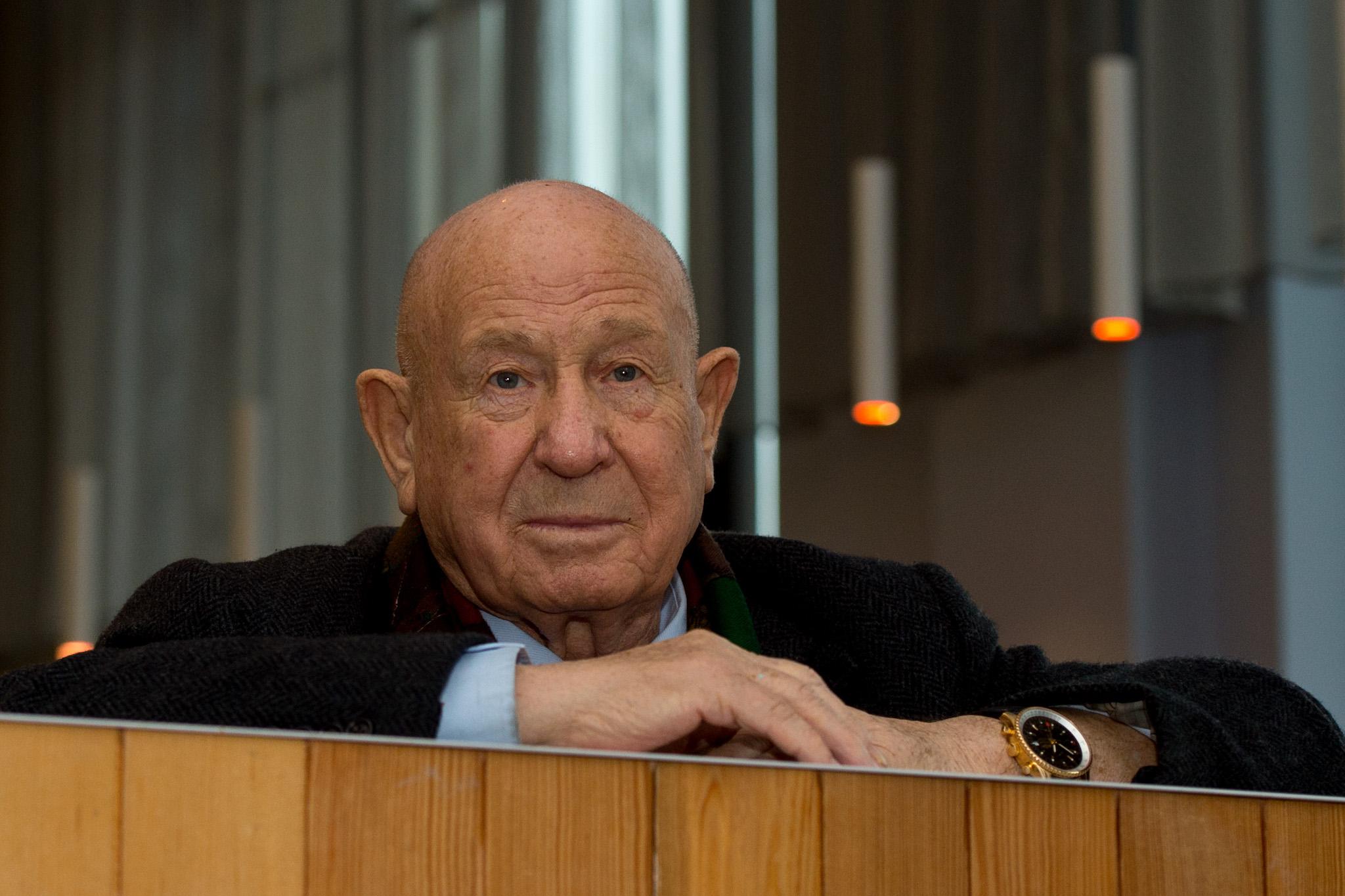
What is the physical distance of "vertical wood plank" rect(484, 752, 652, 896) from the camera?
99cm

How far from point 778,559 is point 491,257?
0.53m

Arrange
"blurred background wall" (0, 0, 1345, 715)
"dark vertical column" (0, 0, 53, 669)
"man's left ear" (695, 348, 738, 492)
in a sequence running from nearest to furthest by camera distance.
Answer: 1. "man's left ear" (695, 348, 738, 492)
2. "blurred background wall" (0, 0, 1345, 715)
3. "dark vertical column" (0, 0, 53, 669)

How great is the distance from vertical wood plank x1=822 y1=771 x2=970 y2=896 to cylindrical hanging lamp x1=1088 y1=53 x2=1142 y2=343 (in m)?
2.46

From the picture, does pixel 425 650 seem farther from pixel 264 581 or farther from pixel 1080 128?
pixel 1080 128

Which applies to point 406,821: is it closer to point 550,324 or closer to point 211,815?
point 211,815

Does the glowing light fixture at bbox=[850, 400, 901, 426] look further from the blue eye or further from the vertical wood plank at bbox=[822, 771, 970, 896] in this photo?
the vertical wood plank at bbox=[822, 771, 970, 896]

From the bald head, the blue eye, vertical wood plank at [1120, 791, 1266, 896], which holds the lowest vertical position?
vertical wood plank at [1120, 791, 1266, 896]

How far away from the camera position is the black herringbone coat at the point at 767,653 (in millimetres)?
1289

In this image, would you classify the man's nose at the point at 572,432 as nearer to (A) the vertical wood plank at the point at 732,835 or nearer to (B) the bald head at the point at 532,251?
(B) the bald head at the point at 532,251

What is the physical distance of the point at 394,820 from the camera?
3.23 feet

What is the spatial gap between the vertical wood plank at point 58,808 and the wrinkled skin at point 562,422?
0.75 meters

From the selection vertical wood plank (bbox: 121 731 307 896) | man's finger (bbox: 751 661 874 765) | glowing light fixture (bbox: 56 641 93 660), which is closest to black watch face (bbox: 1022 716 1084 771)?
man's finger (bbox: 751 661 874 765)

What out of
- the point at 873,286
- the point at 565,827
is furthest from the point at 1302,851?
the point at 873,286

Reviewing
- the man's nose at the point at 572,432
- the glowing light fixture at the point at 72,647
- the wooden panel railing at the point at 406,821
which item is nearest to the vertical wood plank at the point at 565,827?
the wooden panel railing at the point at 406,821
